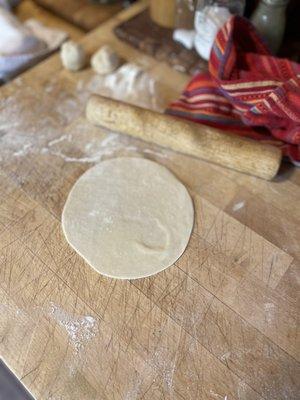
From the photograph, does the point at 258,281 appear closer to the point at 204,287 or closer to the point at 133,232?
the point at 204,287

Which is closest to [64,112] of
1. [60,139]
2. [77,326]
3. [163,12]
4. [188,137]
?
[60,139]

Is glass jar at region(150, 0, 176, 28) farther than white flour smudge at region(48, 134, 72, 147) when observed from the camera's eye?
Yes

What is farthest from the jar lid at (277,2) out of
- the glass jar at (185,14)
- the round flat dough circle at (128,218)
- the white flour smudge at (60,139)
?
the white flour smudge at (60,139)

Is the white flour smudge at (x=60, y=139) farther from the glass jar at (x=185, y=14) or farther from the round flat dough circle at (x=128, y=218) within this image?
the glass jar at (x=185, y=14)

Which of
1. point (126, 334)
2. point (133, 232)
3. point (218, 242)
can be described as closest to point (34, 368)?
point (126, 334)

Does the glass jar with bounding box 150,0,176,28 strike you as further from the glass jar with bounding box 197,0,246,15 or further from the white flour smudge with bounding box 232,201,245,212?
the white flour smudge with bounding box 232,201,245,212

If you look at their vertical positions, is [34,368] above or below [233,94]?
below

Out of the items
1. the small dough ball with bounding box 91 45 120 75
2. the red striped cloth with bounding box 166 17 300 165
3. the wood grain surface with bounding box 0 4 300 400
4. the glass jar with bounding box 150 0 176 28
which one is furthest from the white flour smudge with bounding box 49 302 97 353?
the glass jar with bounding box 150 0 176 28

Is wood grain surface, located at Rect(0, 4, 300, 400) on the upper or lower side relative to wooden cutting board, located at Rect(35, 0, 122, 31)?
lower
